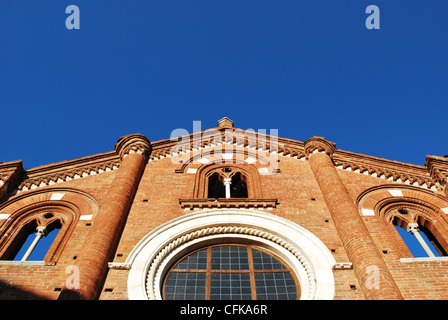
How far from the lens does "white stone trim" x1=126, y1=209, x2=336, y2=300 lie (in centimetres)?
917

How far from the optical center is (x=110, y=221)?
10414 mm

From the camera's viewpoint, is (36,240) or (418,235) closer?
(36,240)

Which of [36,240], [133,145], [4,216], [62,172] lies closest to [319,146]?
[133,145]

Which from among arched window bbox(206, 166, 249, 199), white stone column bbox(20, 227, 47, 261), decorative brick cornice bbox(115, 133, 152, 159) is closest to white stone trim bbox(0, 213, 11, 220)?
white stone column bbox(20, 227, 47, 261)

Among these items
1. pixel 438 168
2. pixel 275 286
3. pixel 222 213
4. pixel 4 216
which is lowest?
pixel 275 286

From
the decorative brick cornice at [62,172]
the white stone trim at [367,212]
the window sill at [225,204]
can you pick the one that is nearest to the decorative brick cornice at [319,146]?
the white stone trim at [367,212]

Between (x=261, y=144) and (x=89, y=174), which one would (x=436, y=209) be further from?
(x=89, y=174)

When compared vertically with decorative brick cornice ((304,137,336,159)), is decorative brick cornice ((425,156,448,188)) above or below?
below

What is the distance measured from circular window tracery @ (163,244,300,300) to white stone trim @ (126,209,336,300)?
0.79 feet

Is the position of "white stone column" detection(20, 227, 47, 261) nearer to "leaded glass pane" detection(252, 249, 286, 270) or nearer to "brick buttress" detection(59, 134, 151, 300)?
"brick buttress" detection(59, 134, 151, 300)

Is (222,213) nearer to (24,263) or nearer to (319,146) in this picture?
→ (319,146)

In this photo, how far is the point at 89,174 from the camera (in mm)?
13477

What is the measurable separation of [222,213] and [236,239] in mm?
878
